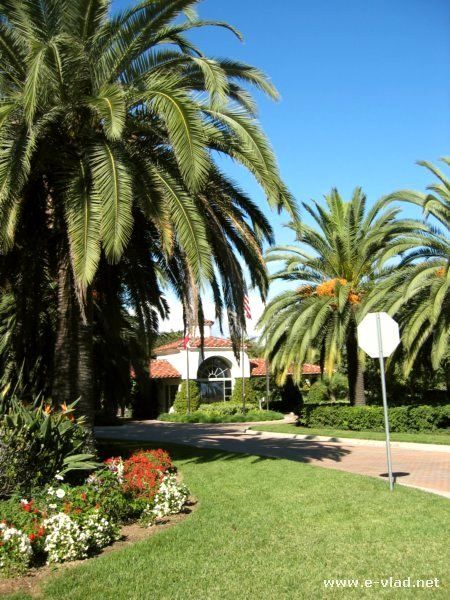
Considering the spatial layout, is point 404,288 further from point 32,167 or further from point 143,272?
point 32,167

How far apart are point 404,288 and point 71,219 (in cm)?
1191

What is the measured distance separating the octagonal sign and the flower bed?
3.94 metres

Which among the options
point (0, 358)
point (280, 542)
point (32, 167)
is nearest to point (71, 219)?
point (32, 167)

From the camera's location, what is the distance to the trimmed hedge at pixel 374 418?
18.4m

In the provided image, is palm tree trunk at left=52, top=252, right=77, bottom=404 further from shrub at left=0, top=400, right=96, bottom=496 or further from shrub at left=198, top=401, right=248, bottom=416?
shrub at left=198, top=401, right=248, bottom=416

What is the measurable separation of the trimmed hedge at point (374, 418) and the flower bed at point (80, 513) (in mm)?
12896

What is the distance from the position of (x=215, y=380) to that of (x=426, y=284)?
24605mm

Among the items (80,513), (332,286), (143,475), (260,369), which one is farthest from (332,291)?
(260,369)

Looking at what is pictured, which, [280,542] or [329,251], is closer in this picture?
[280,542]

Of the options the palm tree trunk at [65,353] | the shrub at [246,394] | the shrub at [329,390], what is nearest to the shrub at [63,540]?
the palm tree trunk at [65,353]

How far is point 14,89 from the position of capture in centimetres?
918

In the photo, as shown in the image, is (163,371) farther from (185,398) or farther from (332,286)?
(332,286)

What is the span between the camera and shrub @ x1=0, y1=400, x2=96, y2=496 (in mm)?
6672

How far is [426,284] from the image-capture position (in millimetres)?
17031
